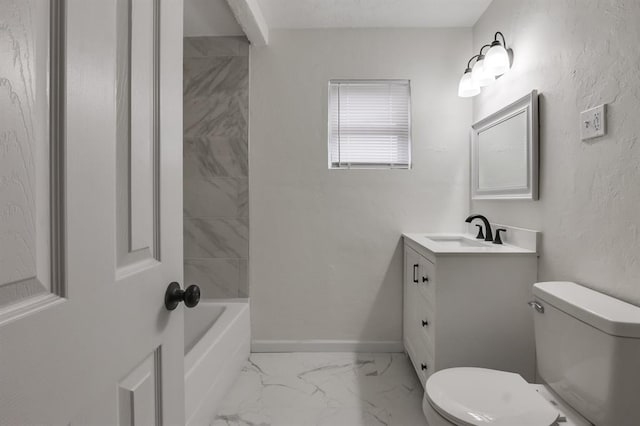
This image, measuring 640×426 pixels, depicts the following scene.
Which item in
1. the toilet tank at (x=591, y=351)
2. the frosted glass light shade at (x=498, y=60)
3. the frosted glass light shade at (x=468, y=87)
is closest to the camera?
the toilet tank at (x=591, y=351)

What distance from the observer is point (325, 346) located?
256cm

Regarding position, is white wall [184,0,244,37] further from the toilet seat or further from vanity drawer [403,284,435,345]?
the toilet seat

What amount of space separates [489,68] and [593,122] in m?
0.78

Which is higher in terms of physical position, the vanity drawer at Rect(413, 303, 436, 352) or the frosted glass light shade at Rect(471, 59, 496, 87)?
the frosted glass light shade at Rect(471, 59, 496, 87)

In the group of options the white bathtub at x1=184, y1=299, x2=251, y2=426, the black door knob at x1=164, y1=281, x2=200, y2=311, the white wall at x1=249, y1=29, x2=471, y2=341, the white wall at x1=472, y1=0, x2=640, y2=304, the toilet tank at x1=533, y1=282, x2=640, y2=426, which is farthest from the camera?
the white wall at x1=249, y1=29, x2=471, y2=341

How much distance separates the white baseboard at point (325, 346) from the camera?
254 centimetres

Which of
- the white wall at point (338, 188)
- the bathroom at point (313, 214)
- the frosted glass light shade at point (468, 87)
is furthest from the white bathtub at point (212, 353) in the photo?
the frosted glass light shade at point (468, 87)

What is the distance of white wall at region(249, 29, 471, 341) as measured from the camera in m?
2.52

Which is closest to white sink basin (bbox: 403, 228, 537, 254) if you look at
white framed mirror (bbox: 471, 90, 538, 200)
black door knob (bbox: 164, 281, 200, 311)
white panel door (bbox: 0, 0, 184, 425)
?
white framed mirror (bbox: 471, 90, 538, 200)

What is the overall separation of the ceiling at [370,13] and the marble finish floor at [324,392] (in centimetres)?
238

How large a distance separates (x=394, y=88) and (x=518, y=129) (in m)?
1.02

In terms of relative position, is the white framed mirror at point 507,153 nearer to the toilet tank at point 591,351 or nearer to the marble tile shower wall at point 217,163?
the toilet tank at point 591,351

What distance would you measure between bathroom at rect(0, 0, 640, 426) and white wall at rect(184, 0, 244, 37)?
0.02 meters

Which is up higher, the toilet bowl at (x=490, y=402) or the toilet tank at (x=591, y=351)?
the toilet tank at (x=591, y=351)
